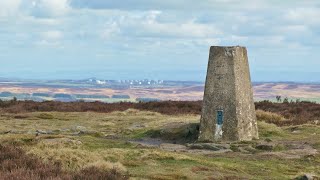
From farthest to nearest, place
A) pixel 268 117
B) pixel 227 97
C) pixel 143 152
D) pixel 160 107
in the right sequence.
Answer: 1. pixel 160 107
2. pixel 268 117
3. pixel 227 97
4. pixel 143 152

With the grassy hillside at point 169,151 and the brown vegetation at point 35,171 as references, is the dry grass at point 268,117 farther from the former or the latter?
the brown vegetation at point 35,171

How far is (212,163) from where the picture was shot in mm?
18500

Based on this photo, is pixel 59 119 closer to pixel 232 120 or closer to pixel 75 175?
pixel 232 120

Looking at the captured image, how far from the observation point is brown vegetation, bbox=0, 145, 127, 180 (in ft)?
41.1

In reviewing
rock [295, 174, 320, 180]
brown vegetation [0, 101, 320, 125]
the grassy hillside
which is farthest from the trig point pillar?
brown vegetation [0, 101, 320, 125]

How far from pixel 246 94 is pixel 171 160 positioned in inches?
354

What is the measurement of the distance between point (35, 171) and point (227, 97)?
14606 mm

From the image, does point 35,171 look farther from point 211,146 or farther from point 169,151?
point 211,146

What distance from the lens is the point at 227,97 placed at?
26297mm

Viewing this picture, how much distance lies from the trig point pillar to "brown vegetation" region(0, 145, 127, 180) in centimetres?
1230

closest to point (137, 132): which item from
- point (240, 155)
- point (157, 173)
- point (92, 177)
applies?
point (240, 155)

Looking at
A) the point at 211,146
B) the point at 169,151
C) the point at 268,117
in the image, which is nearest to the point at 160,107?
the point at 268,117

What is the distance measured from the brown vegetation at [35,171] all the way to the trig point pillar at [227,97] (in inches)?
484

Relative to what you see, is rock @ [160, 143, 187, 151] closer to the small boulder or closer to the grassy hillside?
the grassy hillside
